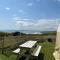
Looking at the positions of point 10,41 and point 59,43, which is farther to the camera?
point 10,41

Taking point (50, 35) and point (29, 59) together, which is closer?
point (29, 59)

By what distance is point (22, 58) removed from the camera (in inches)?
239

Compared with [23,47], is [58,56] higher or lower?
lower

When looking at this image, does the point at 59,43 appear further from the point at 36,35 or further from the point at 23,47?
the point at 36,35

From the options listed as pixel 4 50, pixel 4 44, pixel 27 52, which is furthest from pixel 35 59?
pixel 4 44

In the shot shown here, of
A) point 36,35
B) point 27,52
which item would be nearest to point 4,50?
point 27,52

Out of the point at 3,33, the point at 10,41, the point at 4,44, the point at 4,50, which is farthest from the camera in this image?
the point at 3,33

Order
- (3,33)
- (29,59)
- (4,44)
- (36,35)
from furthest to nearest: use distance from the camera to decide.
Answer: (36,35)
(3,33)
(4,44)
(29,59)

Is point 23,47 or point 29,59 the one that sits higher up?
point 23,47

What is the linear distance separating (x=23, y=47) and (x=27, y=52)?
14.2 inches

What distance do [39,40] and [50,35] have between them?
101 centimetres

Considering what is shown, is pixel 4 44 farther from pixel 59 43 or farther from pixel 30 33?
pixel 30 33

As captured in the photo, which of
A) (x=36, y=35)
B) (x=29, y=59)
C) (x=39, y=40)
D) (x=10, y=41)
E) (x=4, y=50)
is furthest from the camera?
(x=36, y=35)

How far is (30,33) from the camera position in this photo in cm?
1465
